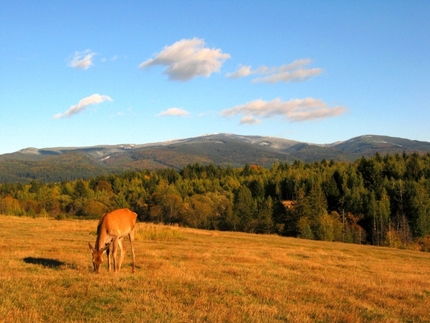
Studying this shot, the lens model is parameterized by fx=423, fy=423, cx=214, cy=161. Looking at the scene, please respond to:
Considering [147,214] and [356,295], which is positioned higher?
[356,295]

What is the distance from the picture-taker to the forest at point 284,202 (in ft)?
295

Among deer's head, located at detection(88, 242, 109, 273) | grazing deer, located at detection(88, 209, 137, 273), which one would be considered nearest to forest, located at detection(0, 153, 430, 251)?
grazing deer, located at detection(88, 209, 137, 273)

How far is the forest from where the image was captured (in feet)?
295

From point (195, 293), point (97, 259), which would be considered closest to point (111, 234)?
point (97, 259)

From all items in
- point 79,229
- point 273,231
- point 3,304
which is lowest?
point 273,231

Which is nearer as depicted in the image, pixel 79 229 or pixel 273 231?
pixel 79 229

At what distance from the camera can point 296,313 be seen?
10.9 metres

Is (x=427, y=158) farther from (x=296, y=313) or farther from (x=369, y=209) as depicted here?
(x=296, y=313)

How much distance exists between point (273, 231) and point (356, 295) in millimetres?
83945

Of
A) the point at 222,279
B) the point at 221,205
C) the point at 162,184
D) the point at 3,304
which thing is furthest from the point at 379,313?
the point at 162,184

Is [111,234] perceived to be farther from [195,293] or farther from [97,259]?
[195,293]

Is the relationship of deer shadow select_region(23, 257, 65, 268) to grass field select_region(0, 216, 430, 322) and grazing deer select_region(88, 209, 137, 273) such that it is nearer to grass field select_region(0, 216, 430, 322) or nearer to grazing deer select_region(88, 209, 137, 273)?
grass field select_region(0, 216, 430, 322)

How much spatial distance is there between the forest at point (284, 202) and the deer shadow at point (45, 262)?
54854 mm

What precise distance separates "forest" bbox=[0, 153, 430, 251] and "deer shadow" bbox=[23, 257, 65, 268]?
2160 inches
